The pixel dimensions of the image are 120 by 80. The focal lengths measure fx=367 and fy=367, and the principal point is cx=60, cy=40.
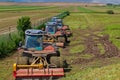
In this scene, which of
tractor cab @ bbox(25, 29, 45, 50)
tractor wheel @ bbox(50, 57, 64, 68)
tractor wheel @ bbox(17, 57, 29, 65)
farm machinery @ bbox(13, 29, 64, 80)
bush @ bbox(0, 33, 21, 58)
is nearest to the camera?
farm machinery @ bbox(13, 29, 64, 80)

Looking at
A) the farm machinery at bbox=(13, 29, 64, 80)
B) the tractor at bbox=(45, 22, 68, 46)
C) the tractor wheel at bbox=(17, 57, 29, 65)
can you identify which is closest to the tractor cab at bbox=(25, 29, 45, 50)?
the farm machinery at bbox=(13, 29, 64, 80)

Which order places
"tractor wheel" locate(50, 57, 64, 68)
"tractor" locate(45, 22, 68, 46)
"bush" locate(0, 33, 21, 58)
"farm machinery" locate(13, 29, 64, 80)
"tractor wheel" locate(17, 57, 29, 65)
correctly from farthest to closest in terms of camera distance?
"tractor" locate(45, 22, 68, 46) < "bush" locate(0, 33, 21, 58) < "tractor wheel" locate(50, 57, 64, 68) < "tractor wheel" locate(17, 57, 29, 65) < "farm machinery" locate(13, 29, 64, 80)

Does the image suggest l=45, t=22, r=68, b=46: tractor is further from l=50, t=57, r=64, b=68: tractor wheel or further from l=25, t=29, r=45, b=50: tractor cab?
l=50, t=57, r=64, b=68: tractor wheel

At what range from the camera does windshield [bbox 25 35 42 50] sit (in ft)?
63.9

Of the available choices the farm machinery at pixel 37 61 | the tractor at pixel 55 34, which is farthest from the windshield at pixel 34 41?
the tractor at pixel 55 34

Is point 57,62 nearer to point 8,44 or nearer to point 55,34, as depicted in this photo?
point 8,44

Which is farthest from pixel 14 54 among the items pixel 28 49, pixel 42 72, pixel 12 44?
pixel 42 72

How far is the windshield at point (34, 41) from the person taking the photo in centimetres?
1948

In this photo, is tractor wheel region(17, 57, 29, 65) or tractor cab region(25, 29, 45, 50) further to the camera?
tractor cab region(25, 29, 45, 50)

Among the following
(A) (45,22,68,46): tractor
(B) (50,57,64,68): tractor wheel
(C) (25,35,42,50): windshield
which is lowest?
Result: (A) (45,22,68,46): tractor

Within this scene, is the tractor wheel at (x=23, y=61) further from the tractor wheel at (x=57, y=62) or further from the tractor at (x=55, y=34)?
the tractor at (x=55, y=34)

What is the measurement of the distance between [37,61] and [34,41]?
118 cm

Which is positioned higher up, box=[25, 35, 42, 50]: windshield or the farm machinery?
box=[25, 35, 42, 50]: windshield

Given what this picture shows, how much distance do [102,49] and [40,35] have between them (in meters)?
11.2
